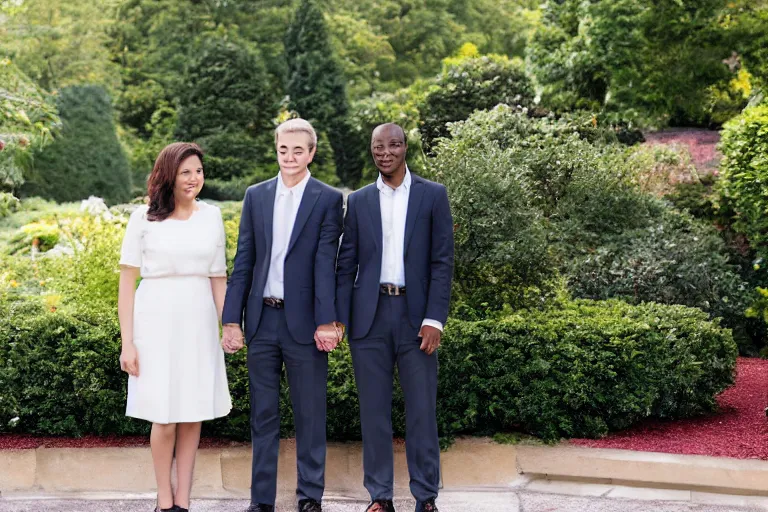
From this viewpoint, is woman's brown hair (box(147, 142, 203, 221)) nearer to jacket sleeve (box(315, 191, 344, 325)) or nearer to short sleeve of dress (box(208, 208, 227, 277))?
short sleeve of dress (box(208, 208, 227, 277))

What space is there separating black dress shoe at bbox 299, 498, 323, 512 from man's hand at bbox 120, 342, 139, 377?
1.04 metres

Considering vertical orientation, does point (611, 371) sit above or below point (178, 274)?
below

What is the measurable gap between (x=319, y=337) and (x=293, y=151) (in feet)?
3.04

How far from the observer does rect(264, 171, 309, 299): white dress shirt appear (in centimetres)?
498

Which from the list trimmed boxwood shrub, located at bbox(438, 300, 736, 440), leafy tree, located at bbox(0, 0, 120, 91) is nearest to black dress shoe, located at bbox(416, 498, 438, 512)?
trimmed boxwood shrub, located at bbox(438, 300, 736, 440)

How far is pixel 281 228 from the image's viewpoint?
5043 mm

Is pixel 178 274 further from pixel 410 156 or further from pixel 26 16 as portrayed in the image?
pixel 26 16

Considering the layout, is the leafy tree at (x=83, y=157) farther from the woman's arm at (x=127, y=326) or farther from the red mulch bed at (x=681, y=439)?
the woman's arm at (x=127, y=326)

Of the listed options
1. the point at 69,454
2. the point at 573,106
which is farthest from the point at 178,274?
the point at 573,106

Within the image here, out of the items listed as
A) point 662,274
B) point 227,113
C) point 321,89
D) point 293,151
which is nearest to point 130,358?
point 293,151

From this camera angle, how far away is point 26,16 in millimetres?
27156

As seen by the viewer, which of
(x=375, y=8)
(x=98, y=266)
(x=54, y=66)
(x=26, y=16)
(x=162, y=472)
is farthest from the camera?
(x=375, y=8)

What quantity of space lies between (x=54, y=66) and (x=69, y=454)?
2143cm

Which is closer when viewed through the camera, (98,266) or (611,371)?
(611,371)
